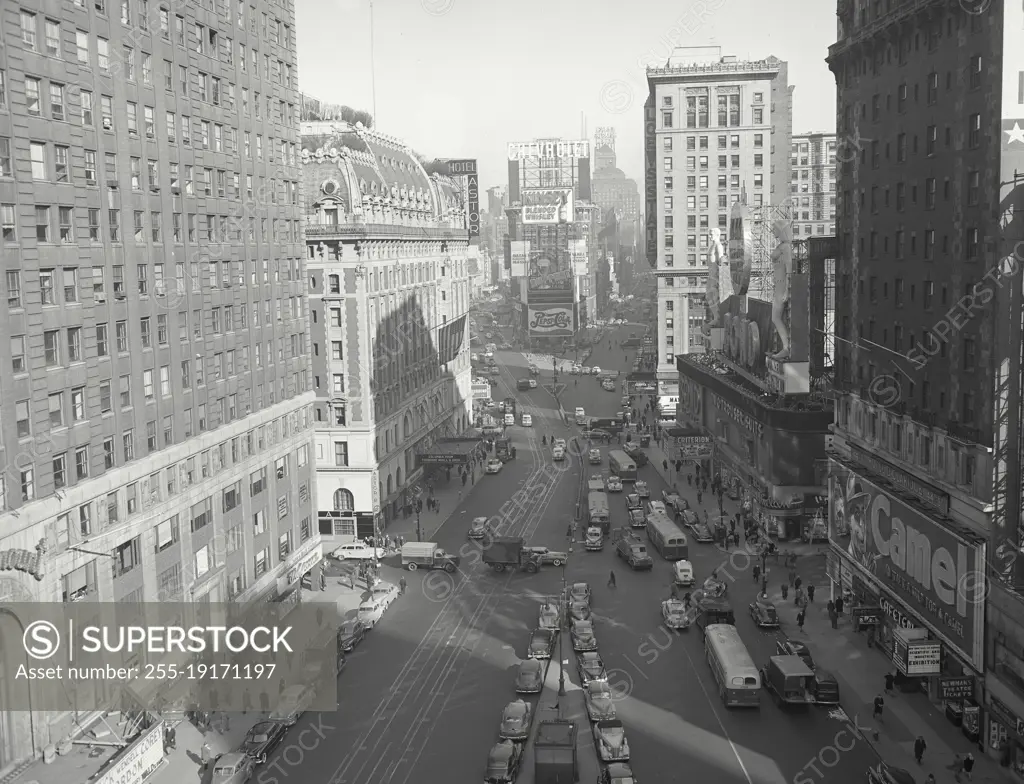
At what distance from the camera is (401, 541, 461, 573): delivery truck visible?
224 feet

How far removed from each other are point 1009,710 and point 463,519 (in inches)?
1961

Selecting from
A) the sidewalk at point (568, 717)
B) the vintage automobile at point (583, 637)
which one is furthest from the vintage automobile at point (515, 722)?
the vintage automobile at point (583, 637)

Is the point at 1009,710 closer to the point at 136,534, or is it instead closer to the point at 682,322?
the point at 136,534

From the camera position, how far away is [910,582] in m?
46.5

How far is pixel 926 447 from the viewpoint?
46.7 m

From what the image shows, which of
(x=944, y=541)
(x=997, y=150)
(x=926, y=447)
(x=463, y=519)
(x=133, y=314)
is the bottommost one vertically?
(x=463, y=519)

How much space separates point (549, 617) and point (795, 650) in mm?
12135

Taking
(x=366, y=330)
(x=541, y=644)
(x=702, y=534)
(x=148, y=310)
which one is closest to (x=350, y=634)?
(x=541, y=644)

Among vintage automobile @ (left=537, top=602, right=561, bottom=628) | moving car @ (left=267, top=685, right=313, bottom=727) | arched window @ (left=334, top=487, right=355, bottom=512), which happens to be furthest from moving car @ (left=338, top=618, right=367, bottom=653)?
arched window @ (left=334, top=487, right=355, bottom=512)

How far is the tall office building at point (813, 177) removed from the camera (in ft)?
580

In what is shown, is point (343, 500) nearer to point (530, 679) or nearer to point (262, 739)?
point (530, 679)

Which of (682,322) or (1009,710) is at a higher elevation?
(682,322)

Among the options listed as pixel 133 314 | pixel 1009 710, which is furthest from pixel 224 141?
pixel 1009 710

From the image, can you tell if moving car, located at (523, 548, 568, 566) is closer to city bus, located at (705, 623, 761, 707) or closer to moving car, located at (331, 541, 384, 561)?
moving car, located at (331, 541, 384, 561)
